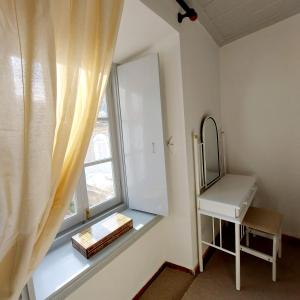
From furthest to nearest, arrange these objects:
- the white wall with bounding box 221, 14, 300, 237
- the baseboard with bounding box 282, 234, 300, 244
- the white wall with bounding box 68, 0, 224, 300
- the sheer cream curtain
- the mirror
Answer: the baseboard with bounding box 282, 234, 300, 244 < the white wall with bounding box 221, 14, 300, 237 < the mirror < the white wall with bounding box 68, 0, 224, 300 < the sheer cream curtain

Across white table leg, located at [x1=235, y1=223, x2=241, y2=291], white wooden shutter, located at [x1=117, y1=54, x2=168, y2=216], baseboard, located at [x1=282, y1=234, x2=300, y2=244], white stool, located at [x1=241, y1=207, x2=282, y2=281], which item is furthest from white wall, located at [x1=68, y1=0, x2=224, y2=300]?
baseboard, located at [x1=282, y1=234, x2=300, y2=244]

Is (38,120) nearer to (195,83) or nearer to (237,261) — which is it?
(195,83)

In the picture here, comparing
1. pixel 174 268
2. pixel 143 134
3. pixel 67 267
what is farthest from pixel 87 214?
pixel 174 268

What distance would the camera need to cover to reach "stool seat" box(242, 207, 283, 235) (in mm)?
1558

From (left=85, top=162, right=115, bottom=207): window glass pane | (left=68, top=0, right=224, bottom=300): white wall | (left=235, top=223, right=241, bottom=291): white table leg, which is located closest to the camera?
(left=68, top=0, right=224, bottom=300): white wall

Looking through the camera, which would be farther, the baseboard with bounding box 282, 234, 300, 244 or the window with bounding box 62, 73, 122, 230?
the baseboard with bounding box 282, 234, 300, 244

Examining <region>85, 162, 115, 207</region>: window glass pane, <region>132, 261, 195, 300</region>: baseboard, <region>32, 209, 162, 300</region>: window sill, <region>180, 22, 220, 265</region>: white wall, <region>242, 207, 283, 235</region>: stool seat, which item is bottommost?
<region>132, 261, 195, 300</region>: baseboard

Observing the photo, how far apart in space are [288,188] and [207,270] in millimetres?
1154

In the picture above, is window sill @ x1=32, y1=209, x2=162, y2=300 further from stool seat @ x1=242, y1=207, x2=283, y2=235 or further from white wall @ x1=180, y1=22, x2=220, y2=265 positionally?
stool seat @ x1=242, y1=207, x2=283, y2=235

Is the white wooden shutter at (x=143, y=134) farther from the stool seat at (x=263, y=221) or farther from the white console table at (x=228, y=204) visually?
the stool seat at (x=263, y=221)

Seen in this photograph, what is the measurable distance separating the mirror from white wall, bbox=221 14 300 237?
32 cm

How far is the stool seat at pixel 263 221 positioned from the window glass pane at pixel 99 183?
46.6 inches

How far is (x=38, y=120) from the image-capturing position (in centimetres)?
64

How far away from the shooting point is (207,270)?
1.74 meters
